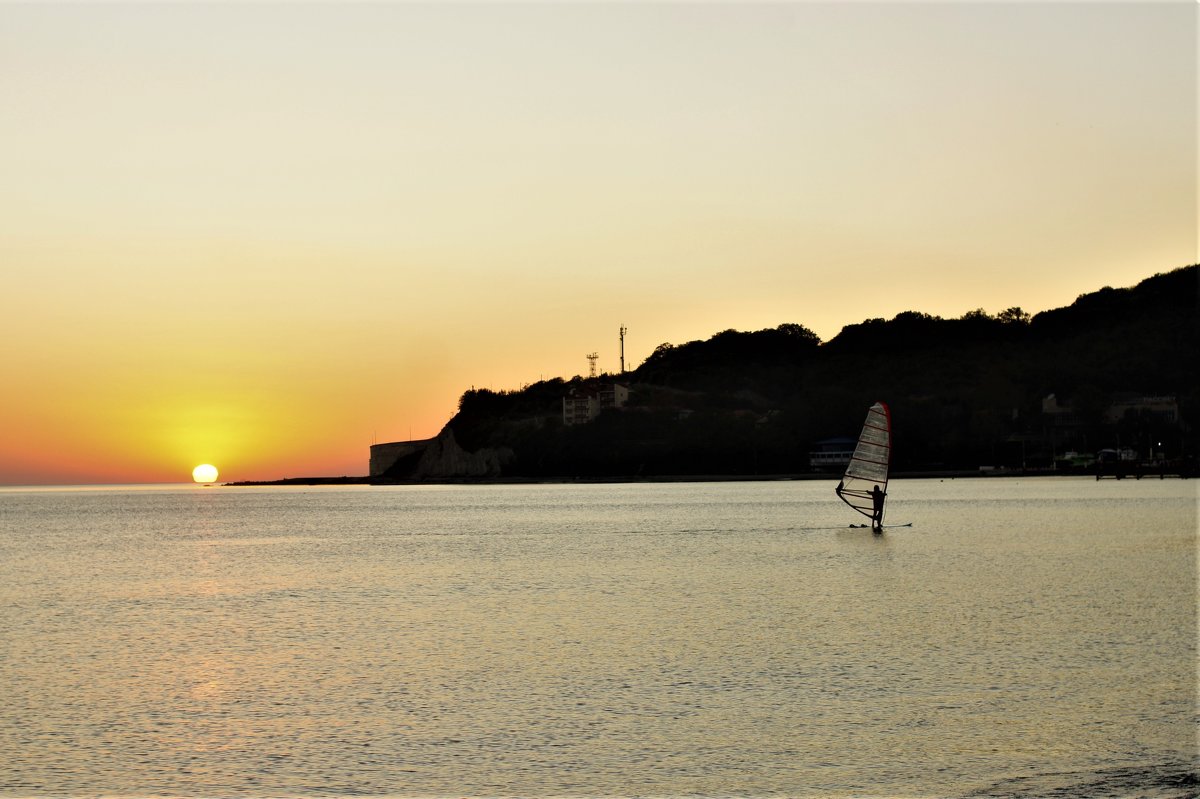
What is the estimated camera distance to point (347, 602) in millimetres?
50125

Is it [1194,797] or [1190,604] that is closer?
[1194,797]

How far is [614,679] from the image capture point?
29.1m

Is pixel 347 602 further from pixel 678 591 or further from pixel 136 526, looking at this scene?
pixel 136 526

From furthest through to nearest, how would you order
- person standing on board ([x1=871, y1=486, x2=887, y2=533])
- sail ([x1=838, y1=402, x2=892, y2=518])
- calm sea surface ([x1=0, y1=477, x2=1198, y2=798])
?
1. person standing on board ([x1=871, y1=486, x2=887, y2=533])
2. sail ([x1=838, y1=402, x2=892, y2=518])
3. calm sea surface ([x1=0, y1=477, x2=1198, y2=798])

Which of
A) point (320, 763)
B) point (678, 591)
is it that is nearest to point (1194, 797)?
point (320, 763)

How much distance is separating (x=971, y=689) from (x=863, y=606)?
58.4 feet

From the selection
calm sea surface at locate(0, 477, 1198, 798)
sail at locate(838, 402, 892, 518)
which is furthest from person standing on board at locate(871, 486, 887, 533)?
calm sea surface at locate(0, 477, 1198, 798)

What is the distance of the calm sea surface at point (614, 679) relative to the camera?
20.2m

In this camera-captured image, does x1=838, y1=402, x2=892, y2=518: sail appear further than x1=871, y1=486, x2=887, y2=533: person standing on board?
No

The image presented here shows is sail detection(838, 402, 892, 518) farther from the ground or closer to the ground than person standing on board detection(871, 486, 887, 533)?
farther from the ground

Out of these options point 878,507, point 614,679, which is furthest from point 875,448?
point 614,679

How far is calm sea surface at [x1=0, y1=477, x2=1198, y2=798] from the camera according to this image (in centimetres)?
2016

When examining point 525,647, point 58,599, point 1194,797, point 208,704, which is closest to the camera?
point 1194,797

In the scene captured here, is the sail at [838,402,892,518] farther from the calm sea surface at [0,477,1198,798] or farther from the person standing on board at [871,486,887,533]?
the calm sea surface at [0,477,1198,798]
